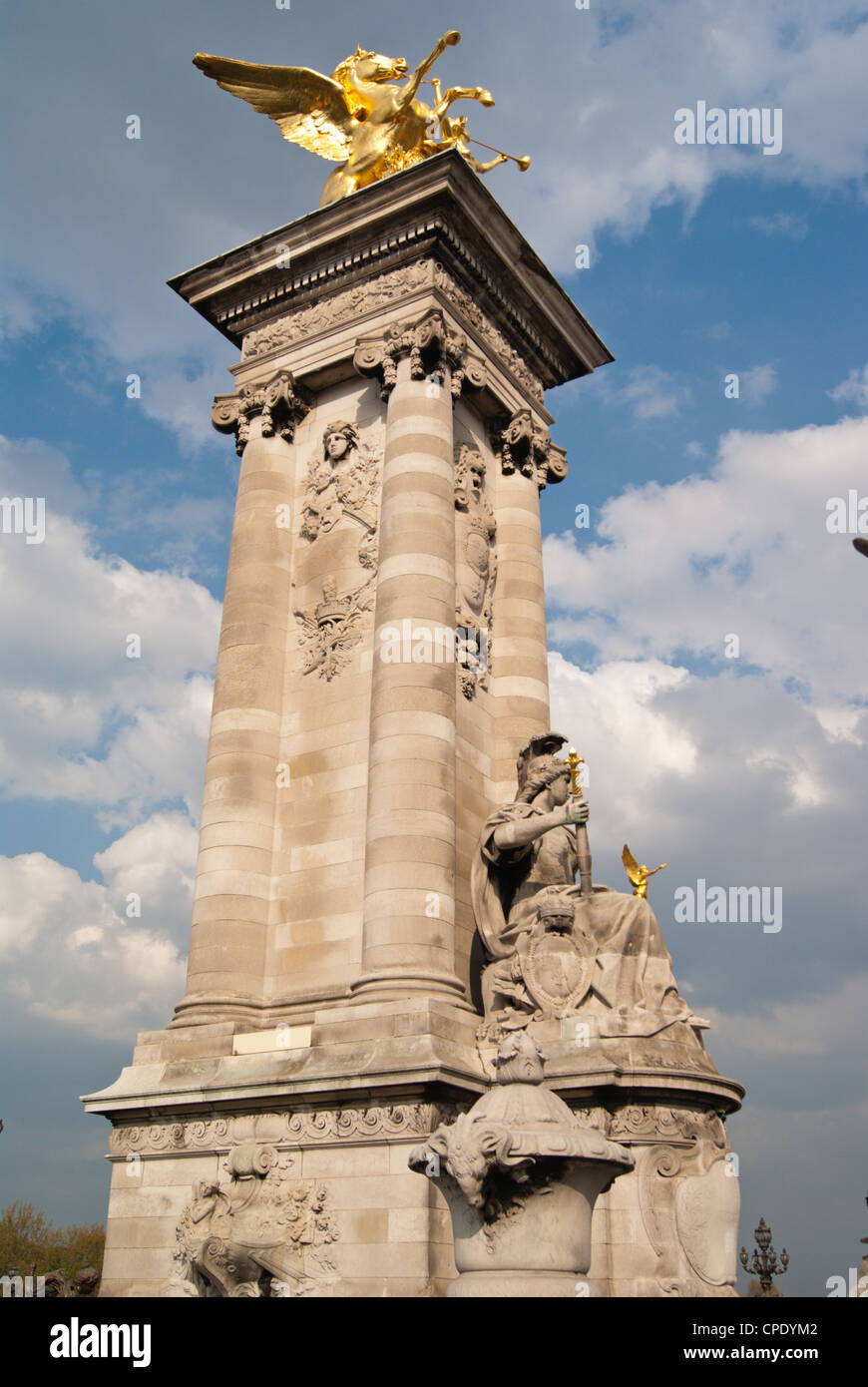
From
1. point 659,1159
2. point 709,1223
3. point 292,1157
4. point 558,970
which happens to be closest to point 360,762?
point 558,970

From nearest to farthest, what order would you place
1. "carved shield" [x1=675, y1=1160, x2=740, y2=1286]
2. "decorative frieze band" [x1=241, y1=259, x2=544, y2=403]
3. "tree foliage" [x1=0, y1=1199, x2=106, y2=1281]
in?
"carved shield" [x1=675, y1=1160, x2=740, y2=1286]
"decorative frieze band" [x1=241, y1=259, x2=544, y2=403]
"tree foliage" [x1=0, y1=1199, x2=106, y2=1281]

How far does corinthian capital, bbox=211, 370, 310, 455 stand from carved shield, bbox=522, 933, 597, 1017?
441 inches

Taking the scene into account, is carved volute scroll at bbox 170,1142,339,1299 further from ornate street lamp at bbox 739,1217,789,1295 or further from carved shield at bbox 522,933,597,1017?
ornate street lamp at bbox 739,1217,789,1295

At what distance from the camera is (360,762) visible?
749 inches

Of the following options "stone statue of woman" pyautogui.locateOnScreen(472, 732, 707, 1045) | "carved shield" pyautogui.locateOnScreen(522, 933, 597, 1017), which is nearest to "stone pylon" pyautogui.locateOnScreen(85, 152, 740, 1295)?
"stone statue of woman" pyautogui.locateOnScreen(472, 732, 707, 1045)

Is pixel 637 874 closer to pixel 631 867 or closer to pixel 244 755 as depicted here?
pixel 631 867

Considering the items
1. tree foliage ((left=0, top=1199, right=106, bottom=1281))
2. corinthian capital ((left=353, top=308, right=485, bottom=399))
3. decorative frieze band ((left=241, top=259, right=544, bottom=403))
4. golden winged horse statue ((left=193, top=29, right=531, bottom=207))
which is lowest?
tree foliage ((left=0, top=1199, right=106, bottom=1281))

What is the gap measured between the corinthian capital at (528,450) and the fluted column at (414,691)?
201 cm

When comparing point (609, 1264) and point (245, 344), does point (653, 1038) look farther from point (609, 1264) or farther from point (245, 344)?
point (245, 344)

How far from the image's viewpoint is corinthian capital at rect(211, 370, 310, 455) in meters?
22.4

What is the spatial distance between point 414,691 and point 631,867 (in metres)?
Answer: 4.36

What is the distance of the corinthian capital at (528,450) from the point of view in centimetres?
2319
